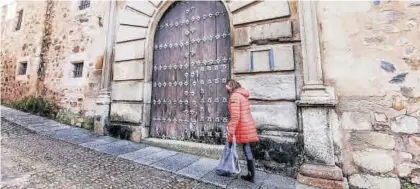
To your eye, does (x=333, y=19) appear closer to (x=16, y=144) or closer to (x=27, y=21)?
(x=16, y=144)

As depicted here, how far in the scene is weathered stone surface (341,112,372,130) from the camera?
282cm

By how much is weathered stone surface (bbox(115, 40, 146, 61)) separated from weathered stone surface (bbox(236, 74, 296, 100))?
2.28 metres

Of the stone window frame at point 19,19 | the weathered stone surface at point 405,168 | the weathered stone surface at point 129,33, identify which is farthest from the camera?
the stone window frame at point 19,19

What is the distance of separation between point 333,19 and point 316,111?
135cm

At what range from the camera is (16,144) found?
3660 mm

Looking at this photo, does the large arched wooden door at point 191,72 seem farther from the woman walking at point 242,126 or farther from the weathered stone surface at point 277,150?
the woman walking at point 242,126

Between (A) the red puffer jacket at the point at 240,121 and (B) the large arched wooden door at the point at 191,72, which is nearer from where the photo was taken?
(A) the red puffer jacket at the point at 240,121

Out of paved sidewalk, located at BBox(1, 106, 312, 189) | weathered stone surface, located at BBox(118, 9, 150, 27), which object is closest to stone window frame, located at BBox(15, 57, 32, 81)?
paved sidewalk, located at BBox(1, 106, 312, 189)

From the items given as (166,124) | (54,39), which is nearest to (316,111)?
(166,124)

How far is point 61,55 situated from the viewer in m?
6.21

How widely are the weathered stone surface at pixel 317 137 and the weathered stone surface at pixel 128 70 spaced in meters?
3.16

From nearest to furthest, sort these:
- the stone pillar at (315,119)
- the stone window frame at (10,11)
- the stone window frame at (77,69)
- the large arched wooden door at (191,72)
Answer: the stone pillar at (315,119), the large arched wooden door at (191,72), the stone window frame at (77,69), the stone window frame at (10,11)

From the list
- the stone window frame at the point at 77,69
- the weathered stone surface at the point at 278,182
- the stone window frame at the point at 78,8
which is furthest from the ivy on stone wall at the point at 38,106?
the weathered stone surface at the point at 278,182

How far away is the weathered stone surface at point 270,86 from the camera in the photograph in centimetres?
325
